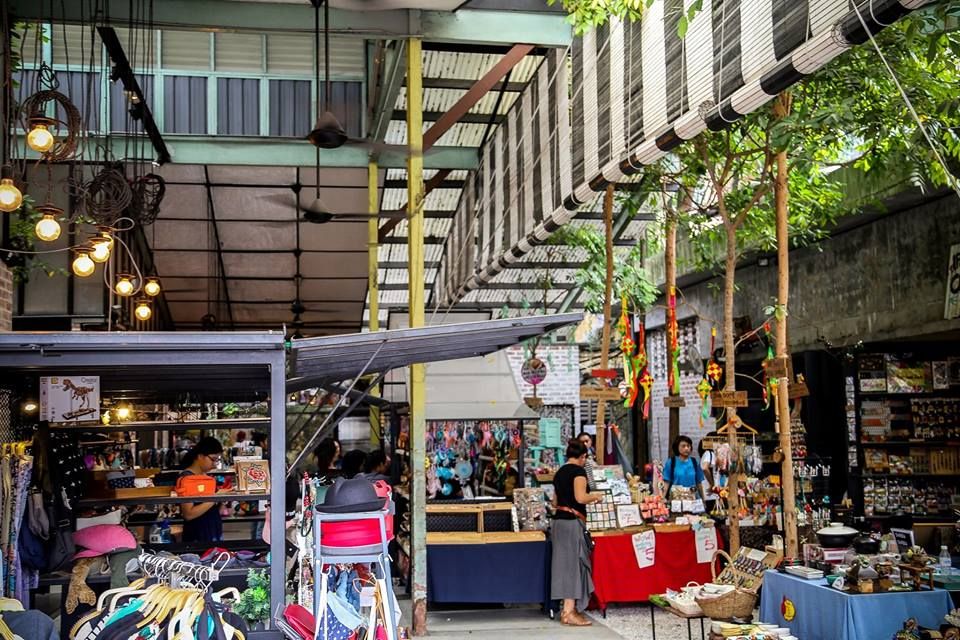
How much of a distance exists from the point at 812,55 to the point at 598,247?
923 centimetres

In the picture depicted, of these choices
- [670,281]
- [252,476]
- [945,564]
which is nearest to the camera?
[945,564]

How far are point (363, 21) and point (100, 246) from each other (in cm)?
331

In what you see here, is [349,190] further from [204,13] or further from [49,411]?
[49,411]

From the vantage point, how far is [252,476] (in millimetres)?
7195

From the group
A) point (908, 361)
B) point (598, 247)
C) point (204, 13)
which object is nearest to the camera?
point (204, 13)

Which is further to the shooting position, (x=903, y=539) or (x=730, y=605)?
(x=903, y=539)

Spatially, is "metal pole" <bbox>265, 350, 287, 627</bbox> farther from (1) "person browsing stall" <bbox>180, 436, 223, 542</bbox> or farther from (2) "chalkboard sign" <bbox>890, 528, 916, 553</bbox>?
(2) "chalkboard sign" <bbox>890, 528, 916, 553</bbox>

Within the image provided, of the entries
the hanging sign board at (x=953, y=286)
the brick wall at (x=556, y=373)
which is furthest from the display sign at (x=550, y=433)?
the hanging sign board at (x=953, y=286)

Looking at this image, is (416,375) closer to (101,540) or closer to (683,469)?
(101,540)

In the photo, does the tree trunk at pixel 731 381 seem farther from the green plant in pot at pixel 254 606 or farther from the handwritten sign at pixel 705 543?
the green plant in pot at pixel 254 606

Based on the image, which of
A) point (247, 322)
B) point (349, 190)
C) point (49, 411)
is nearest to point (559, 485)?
point (49, 411)

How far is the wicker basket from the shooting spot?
21.7 feet

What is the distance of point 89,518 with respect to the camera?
731 cm

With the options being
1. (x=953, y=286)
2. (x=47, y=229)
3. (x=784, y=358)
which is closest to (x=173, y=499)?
(x=47, y=229)
